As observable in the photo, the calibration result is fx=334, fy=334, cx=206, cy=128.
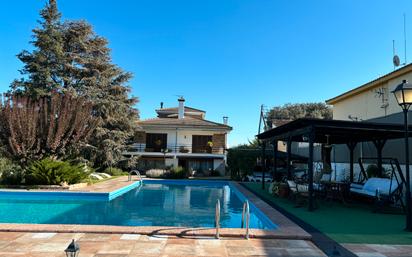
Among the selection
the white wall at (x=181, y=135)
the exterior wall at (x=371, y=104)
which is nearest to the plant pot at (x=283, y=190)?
the exterior wall at (x=371, y=104)

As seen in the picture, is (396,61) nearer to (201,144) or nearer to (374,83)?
(374,83)

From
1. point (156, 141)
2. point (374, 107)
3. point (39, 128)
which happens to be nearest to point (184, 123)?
point (156, 141)

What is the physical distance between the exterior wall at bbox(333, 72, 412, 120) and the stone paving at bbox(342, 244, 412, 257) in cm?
975

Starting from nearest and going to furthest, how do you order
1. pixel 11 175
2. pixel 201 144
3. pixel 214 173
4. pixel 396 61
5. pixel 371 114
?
pixel 396 61
pixel 371 114
pixel 11 175
pixel 214 173
pixel 201 144

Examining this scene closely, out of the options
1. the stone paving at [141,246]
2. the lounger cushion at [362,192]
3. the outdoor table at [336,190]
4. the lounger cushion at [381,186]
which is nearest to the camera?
the stone paving at [141,246]

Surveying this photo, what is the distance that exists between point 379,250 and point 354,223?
2920 millimetres

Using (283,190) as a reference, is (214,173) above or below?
below

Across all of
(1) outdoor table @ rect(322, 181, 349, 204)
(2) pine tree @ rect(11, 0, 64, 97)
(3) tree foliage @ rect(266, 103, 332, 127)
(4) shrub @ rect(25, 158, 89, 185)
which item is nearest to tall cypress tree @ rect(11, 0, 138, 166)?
(2) pine tree @ rect(11, 0, 64, 97)

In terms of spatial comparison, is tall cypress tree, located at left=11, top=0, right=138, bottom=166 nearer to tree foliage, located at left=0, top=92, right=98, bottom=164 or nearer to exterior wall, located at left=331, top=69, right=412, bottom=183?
tree foliage, located at left=0, top=92, right=98, bottom=164

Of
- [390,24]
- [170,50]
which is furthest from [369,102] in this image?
[170,50]

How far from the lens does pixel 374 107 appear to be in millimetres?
16438

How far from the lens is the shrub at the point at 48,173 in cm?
1616

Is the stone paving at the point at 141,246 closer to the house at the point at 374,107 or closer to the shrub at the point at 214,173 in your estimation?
the house at the point at 374,107

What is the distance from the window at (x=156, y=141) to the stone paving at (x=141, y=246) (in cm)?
2512
